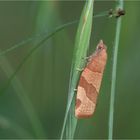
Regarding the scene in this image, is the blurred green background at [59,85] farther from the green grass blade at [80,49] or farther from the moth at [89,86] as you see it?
the green grass blade at [80,49]

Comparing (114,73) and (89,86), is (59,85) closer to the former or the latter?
(89,86)

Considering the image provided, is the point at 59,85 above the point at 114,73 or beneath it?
beneath

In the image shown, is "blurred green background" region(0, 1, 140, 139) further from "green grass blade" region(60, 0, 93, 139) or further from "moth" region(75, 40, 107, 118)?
"green grass blade" region(60, 0, 93, 139)

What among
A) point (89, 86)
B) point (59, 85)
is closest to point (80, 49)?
point (89, 86)

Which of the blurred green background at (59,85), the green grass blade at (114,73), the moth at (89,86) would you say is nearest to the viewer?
the green grass blade at (114,73)

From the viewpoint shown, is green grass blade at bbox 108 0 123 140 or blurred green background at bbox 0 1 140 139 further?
blurred green background at bbox 0 1 140 139

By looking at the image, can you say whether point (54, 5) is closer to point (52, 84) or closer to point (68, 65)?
point (52, 84)

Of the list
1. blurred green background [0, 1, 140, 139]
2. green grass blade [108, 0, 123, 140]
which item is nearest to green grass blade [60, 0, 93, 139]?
green grass blade [108, 0, 123, 140]

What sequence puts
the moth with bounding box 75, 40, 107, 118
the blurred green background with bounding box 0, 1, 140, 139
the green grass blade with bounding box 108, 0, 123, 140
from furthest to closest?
the blurred green background with bounding box 0, 1, 140, 139, the moth with bounding box 75, 40, 107, 118, the green grass blade with bounding box 108, 0, 123, 140

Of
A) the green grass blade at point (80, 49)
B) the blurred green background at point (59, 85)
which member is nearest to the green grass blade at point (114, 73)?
the green grass blade at point (80, 49)
